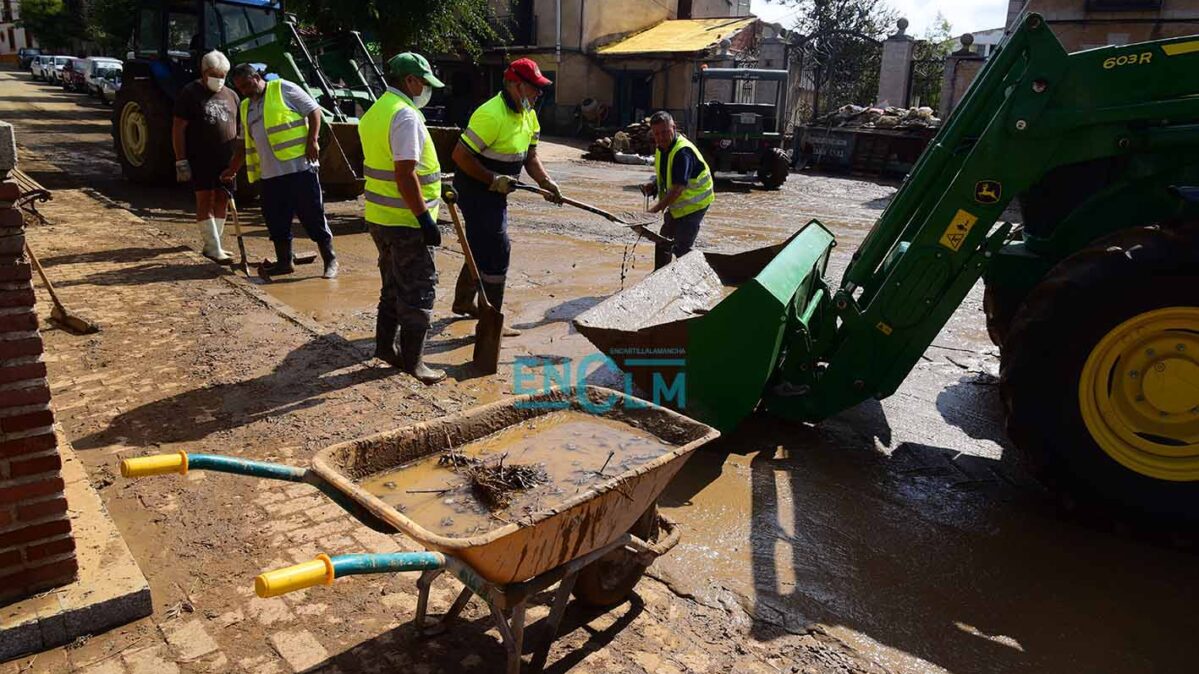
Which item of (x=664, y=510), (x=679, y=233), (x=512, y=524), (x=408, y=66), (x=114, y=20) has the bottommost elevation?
(x=664, y=510)

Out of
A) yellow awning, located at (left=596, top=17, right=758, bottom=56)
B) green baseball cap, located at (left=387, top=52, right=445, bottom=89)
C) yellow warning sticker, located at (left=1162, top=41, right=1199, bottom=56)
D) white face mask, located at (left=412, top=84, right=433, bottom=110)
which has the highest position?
yellow awning, located at (left=596, top=17, right=758, bottom=56)

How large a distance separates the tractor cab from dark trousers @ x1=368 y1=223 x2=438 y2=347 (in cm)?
1270

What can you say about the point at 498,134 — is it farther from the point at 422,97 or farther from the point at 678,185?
the point at 678,185

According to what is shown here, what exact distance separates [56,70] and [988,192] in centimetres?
4580

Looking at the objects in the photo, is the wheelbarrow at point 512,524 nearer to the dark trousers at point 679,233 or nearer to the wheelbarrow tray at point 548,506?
the wheelbarrow tray at point 548,506

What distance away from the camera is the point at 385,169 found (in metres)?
4.73

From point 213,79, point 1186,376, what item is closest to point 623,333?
point 1186,376

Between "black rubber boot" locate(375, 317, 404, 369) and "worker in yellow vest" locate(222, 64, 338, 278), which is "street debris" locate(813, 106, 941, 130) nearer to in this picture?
"worker in yellow vest" locate(222, 64, 338, 278)

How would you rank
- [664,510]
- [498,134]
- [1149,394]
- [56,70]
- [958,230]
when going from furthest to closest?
1. [56,70]
2. [498,134]
3. [958,230]
4. [664,510]
5. [1149,394]

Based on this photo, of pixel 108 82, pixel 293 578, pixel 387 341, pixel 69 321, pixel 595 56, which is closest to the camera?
pixel 293 578

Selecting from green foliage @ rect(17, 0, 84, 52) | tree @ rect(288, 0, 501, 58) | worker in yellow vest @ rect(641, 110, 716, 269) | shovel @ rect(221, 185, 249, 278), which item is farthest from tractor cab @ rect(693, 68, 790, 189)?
green foliage @ rect(17, 0, 84, 52)

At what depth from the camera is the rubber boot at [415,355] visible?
4.93m

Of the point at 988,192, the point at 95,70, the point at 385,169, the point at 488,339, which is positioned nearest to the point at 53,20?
the point at 95,70

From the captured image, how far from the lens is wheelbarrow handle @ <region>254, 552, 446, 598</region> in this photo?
1664mm
